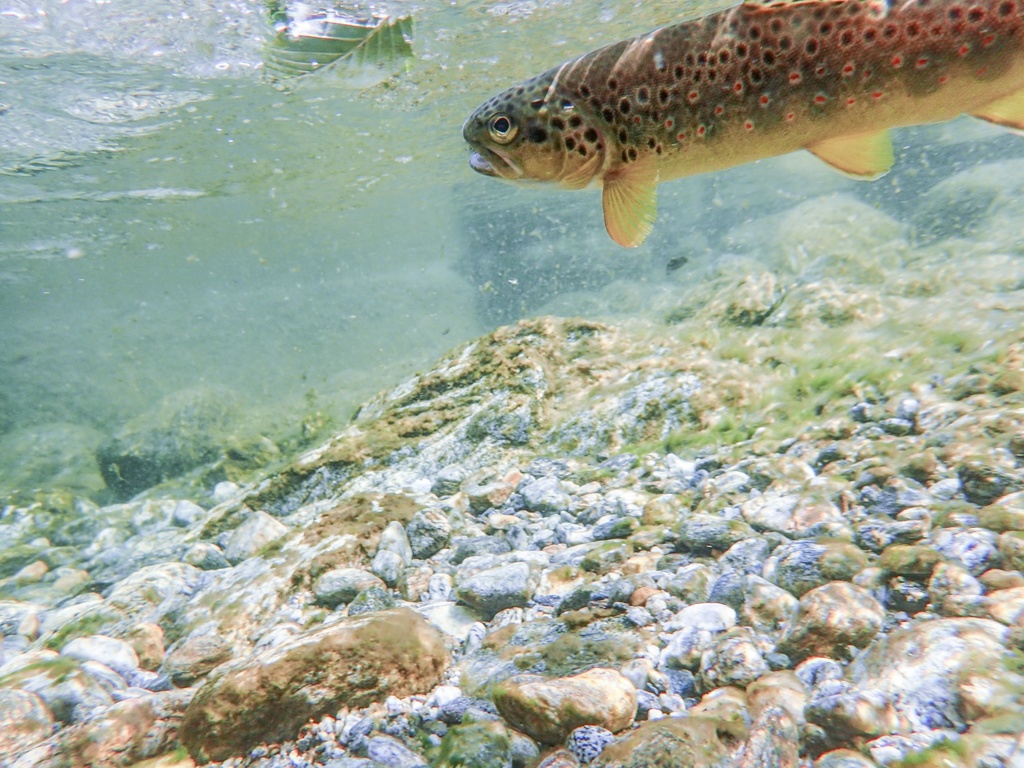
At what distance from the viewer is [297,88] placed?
13.7 metres

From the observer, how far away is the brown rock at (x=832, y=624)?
2.03 meters

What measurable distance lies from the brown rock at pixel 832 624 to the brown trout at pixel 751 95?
167cm

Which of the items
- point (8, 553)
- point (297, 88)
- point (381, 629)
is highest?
point (297, 88)

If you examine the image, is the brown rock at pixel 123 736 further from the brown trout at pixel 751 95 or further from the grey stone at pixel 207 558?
the brown trout at pixel 751 95

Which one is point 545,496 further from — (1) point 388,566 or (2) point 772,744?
(2) point 772,744

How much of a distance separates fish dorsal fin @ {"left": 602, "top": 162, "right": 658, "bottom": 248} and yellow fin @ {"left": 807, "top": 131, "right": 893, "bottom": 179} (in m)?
0.71

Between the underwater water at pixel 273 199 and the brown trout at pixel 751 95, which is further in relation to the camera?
the underwater water at pixel 273 199

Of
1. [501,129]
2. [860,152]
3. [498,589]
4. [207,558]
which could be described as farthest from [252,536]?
[860,152]

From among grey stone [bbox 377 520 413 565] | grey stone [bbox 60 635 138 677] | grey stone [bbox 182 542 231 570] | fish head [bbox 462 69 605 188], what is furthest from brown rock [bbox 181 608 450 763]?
grey stone [bbox 182 542 231 570]

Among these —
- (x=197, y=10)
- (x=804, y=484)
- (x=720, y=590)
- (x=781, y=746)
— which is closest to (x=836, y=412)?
(x=804, y=484)

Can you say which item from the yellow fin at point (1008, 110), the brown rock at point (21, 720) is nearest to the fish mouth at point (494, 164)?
the yellow fin at point (1008, 110)

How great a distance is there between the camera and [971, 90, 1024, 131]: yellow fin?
2195mm

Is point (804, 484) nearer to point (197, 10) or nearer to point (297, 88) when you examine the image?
point (197, 10)

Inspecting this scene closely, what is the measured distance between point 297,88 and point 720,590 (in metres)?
15.3
